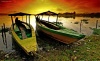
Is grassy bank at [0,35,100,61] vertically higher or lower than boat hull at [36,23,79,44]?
lower

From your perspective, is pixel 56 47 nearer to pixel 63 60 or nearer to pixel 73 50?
pixel 73 50

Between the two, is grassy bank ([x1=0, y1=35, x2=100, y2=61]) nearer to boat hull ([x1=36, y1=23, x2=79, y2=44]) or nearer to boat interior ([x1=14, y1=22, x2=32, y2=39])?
boat hull ([x1=36, y1=23, x2=79, y2=44])

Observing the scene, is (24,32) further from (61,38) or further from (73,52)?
(73,52)

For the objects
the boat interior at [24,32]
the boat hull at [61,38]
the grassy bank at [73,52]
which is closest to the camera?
the grassy bank at [73,52]

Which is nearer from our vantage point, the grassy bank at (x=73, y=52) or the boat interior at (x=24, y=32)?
the grassy bank at (x=73, y=52)

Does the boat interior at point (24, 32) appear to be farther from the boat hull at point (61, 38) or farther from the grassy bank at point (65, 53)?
the boat hull at point (61, 38)

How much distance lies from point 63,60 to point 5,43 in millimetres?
11230

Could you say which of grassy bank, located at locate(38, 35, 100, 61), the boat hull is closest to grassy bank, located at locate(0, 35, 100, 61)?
grassy bank, located at locate(38, 35, 100, 61)

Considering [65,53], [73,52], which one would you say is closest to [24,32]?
[65,53]

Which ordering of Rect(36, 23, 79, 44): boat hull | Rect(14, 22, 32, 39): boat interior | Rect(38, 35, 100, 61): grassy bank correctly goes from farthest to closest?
Rect(14, 22, 32, 39): boat interior
Rect(36, 23, 79, 44): boat hull
Rect(38, 35, 100, 61): grassy bank

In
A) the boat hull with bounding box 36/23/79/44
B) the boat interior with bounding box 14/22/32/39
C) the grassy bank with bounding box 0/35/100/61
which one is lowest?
the grassy bank with bounding box 0/35/100/61

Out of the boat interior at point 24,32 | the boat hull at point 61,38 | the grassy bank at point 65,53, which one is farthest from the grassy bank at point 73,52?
the boat interior at point 24,32

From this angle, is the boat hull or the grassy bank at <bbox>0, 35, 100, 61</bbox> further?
the boat hull

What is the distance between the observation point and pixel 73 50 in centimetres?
1727
